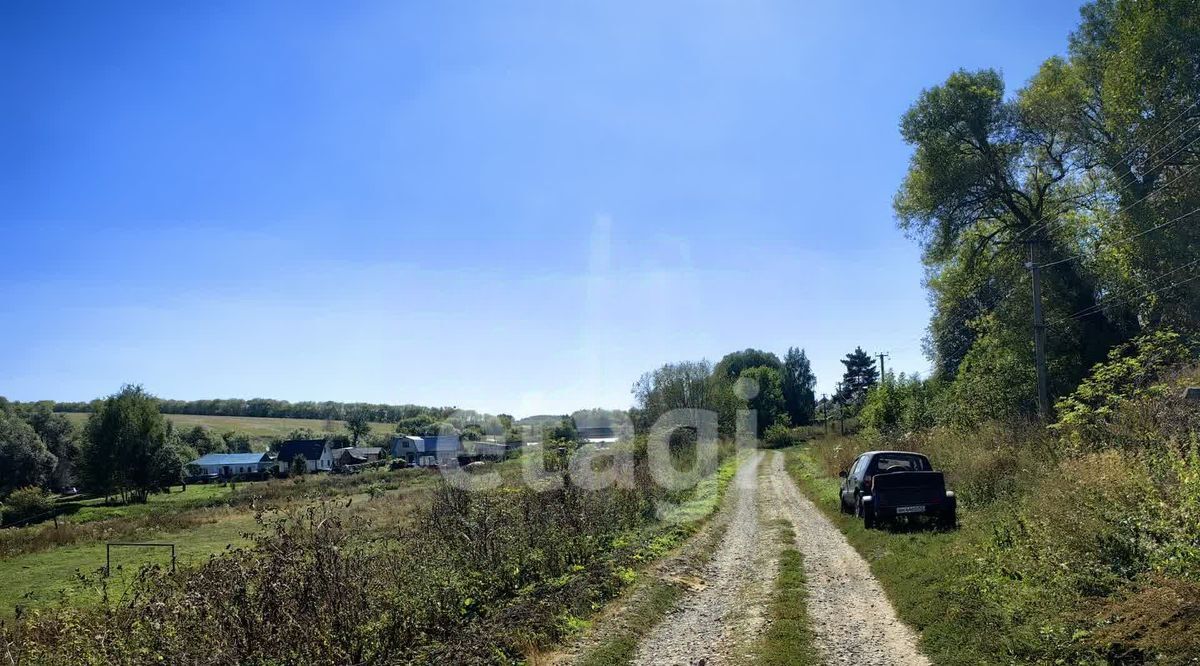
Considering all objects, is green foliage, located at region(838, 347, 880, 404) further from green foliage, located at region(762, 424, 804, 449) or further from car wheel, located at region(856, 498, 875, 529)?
car wheel, located at region(856, 498, 875, 529)

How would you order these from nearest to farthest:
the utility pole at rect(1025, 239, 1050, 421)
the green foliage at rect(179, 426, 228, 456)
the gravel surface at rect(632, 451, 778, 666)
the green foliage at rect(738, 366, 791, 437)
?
the gravel surface at rect(632, 451, 778, 666) < the utility pole at rect(1025, 239, 1050, 421) < the green foliage at rect(738, 366, 791, 437) < the green foliage at rect(179, 426, 228, 456)

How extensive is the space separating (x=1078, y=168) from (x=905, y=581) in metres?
23.2

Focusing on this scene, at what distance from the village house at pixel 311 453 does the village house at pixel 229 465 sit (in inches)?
79.6

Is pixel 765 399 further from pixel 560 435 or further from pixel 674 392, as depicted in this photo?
pixel 560 435

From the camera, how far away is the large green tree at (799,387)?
9944 cm

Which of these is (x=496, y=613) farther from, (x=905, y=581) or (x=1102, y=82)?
(x=1102, y=82)

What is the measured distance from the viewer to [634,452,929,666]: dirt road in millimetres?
7188

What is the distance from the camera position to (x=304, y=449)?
4016 inches

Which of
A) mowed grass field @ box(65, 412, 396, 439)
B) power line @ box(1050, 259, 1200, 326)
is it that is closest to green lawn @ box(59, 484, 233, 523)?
mowed grass field @ box(65, 412, 396, 439)

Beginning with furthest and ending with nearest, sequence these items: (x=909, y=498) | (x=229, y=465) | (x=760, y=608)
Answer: (x=229, y=465) → (x=909, y=498) → (x=760, y=608)

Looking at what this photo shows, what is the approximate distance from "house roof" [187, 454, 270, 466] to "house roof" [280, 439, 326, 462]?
289cm

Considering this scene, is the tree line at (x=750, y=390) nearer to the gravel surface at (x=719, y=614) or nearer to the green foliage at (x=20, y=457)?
the gravel surface at (x=719, y=614)

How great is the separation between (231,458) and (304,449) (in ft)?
32.0

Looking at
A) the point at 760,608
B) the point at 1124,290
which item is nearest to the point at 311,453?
the point at 1124,290
